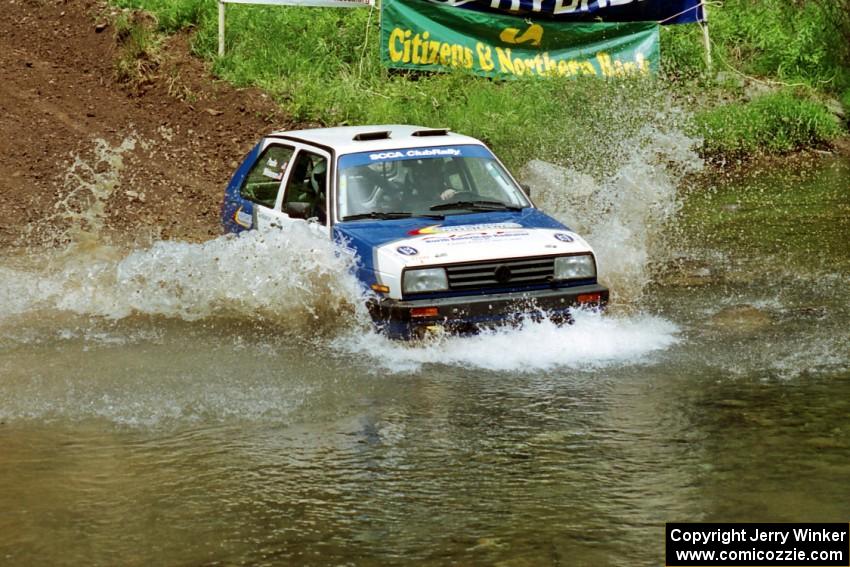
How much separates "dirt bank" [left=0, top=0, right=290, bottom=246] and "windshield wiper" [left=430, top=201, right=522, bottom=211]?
17.0ft

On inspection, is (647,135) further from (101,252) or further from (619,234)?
(101,252)

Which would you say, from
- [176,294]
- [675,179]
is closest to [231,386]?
[176,294]

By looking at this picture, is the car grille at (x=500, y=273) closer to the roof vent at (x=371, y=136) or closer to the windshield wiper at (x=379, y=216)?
the windshield wiper at (x=379, y=216)

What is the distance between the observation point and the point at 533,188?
1476cm

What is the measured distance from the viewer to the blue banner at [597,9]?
741 inches

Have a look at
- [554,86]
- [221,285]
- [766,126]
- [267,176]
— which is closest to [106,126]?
[554,86]

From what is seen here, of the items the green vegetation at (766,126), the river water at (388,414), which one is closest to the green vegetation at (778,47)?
the green vegetation at (766,126)

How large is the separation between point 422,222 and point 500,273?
878mm

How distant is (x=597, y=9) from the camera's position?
19.2 meters

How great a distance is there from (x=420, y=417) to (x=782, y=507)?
2.36 meters

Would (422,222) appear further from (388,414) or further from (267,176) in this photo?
(388,414)

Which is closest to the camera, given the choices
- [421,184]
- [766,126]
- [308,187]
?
[421,184]

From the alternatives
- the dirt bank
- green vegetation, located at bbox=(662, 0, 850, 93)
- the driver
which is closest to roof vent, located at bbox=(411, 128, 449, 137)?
the driver

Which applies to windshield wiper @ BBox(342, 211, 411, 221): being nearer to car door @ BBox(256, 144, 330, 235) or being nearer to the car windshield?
the car windshield
